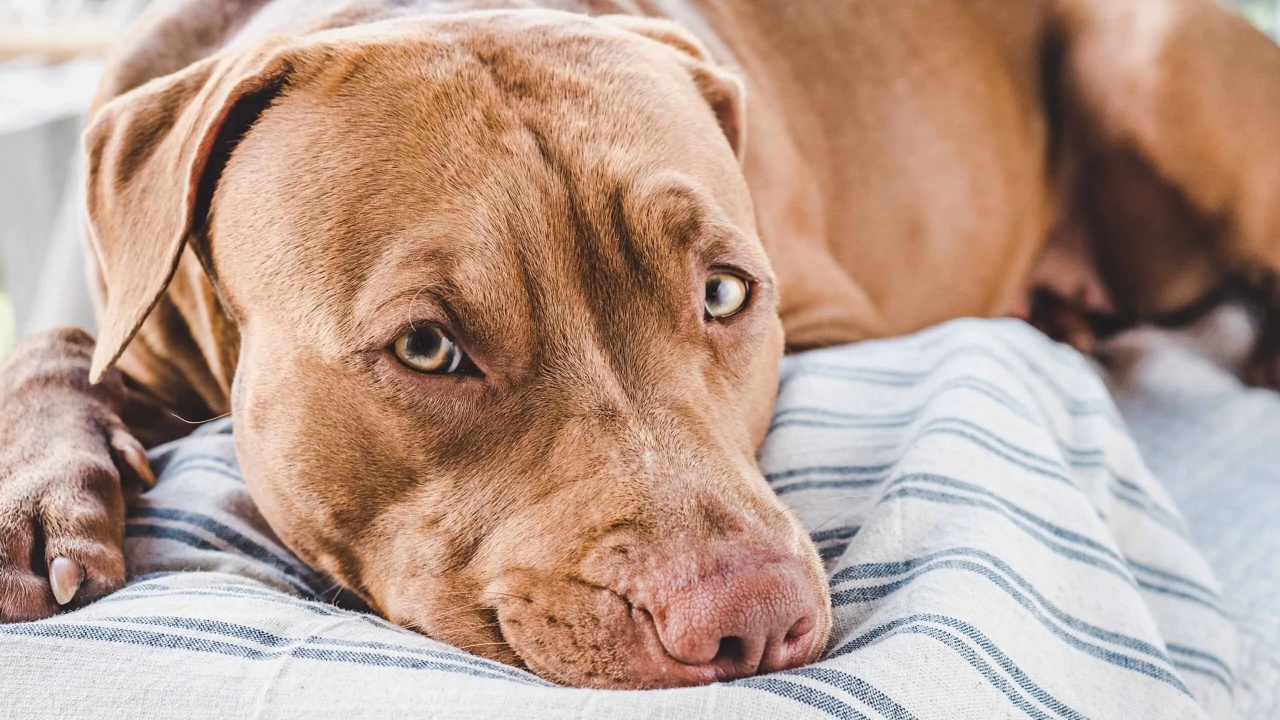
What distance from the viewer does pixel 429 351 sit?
5.14 feet

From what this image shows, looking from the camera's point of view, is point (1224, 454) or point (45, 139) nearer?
point (1224, 454)

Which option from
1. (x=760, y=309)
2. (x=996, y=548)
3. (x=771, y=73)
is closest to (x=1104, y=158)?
(x=771, y=73)

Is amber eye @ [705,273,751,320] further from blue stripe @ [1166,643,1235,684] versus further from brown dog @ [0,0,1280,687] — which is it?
blue stripe @ [1166,643,1235,684]

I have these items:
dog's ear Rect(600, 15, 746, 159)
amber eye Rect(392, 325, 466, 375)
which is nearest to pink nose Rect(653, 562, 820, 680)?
amber eye Rect(392, 325, 466, 375)

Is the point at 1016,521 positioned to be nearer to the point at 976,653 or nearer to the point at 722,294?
the point at 976,653

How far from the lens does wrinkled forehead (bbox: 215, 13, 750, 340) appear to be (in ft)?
5.09

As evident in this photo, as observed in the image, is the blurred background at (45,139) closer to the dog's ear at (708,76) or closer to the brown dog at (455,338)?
the brown dog at (455,338)

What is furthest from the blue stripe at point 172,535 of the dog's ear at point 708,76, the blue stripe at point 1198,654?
the blue stripe at point 1198,654

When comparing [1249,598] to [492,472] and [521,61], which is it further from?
[521,61]

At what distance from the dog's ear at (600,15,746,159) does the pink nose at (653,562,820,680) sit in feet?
3.56

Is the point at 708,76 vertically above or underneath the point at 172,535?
above

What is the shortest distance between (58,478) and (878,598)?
1.19 meters

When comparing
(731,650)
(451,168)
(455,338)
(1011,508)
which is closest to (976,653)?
(731,650)

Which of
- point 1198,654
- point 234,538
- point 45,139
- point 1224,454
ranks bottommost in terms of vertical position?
point 45,139
